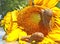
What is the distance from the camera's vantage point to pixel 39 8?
0.88 meters

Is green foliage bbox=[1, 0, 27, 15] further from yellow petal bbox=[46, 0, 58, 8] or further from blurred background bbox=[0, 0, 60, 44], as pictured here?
yellow petal bbox=[46, 0, 58, 8]

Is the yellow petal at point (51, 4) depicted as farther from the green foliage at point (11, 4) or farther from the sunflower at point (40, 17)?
the green foliage at point (11, 4)

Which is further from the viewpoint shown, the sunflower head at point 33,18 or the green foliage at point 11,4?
the green foliage at point 11,4

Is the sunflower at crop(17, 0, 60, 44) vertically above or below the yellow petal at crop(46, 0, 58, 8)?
below

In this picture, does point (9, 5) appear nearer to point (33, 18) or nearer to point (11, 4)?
point (11, 4)

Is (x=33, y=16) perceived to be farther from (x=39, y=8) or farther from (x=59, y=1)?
(x=59, y=1)

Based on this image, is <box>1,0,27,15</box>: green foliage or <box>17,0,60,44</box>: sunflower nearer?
<box>17,0,60,44</box>: sunflower

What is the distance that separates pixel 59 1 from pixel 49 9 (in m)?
0.11

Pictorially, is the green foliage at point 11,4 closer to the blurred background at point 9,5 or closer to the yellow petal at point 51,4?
the blurred background at point 9,5

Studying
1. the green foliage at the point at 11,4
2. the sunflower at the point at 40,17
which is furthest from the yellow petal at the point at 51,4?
the green foliage at the point at 11,4

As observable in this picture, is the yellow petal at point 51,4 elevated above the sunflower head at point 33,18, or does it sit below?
above

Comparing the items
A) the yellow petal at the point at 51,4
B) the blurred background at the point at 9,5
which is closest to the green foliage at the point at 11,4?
the blurred background at the point at 9,5

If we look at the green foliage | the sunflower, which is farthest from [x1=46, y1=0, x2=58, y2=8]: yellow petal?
the green foliage

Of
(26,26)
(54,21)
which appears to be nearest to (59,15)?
(54,21)
